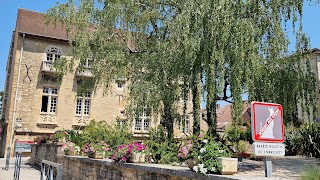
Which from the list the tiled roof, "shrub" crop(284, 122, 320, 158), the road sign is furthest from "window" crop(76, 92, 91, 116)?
the road sign

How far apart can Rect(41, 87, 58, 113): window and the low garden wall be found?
12766mm

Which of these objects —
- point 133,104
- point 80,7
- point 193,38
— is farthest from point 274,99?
point 80,7

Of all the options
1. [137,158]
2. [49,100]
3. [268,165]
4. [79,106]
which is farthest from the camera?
[79,106]

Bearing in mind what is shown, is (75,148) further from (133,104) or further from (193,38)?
(193,38)

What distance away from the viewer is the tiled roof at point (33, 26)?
2397 centimetres

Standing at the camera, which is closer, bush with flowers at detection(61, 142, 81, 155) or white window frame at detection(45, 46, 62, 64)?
bush with flowers at detection(61, 142, 81, 155)

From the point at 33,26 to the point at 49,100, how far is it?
6.06 m

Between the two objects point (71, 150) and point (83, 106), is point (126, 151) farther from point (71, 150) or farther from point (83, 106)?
point (83, 106)

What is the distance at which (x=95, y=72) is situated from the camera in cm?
1109

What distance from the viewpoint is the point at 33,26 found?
2488 centimetres

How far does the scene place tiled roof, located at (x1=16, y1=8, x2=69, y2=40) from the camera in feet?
78.6

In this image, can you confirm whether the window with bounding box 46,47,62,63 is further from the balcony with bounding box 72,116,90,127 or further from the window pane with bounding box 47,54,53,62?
the balcony with bounding box 72,116,90,127

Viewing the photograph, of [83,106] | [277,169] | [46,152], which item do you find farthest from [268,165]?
[83,106]

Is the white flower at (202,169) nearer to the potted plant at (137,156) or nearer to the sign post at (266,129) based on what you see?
the sign post at (266,129)
